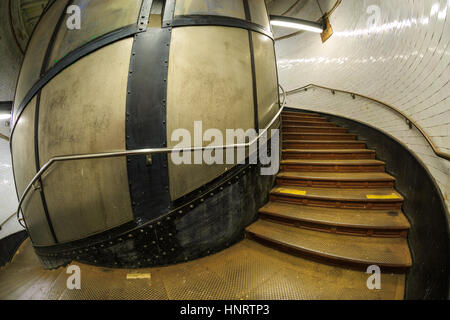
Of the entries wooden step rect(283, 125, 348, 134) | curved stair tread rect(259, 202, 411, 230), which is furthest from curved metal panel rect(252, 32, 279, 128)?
wooden step rect(283, 125, 348, 134)

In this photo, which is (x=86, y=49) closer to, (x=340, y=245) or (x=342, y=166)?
(x=340, y=245)

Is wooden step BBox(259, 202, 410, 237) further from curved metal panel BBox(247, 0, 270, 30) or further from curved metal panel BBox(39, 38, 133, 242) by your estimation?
curved metal panel BBox(247, 0, 270, 30)

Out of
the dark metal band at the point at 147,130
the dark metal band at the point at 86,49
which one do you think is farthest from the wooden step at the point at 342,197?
the dark metal band at the point at 86,49

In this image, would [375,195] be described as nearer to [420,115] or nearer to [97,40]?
[420,115]

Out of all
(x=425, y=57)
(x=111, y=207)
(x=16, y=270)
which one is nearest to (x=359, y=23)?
(x=425, y=57)

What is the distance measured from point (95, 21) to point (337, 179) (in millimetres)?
3962

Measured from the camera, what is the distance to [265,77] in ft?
8.39

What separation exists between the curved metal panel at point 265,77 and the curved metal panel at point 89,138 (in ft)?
5.55

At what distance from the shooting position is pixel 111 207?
1884 mm

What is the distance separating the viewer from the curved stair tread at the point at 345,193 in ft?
7.27

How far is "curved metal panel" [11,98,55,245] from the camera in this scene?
7.10 ft

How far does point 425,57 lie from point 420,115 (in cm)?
70

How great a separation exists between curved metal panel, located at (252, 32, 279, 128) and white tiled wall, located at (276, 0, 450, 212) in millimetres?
1791

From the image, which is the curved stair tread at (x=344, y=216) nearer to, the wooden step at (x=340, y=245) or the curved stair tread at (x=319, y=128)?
the wooden step at (x=340, y=245)
